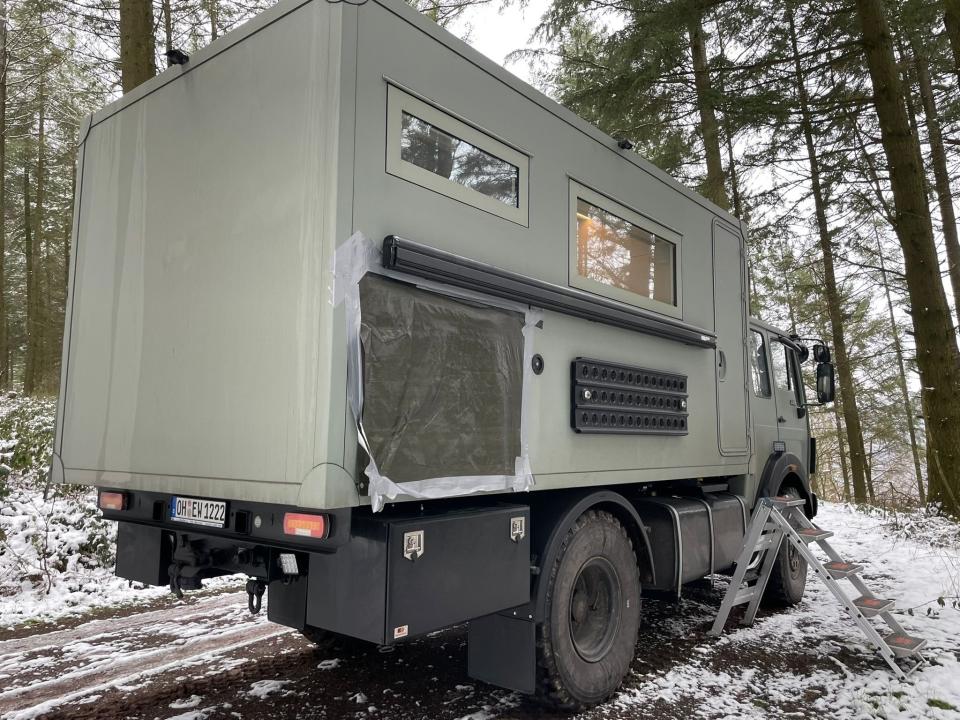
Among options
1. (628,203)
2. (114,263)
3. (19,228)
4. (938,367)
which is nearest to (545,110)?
(628,203)

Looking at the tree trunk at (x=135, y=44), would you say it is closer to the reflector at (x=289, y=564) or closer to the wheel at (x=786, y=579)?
the reflector at (x=289, y=564)

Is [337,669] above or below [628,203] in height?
below

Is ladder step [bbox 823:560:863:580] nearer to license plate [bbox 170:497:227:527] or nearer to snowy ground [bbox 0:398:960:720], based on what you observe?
snowy ground [bbox 0:398:960:720]

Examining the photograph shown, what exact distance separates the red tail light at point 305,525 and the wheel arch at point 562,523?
126 cm

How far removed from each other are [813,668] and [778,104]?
22.3 feet

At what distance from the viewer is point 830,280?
11938 mm

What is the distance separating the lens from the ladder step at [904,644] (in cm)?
400

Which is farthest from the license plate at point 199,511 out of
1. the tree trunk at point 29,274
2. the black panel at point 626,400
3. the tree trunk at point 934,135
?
the tree trunk at point 29,274

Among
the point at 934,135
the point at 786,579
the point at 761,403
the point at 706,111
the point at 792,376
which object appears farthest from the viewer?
the point at 934,135

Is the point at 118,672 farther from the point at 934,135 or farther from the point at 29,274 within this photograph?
the point at 29,274

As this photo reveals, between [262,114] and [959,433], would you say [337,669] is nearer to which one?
[262,114]

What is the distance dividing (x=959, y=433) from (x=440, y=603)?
7757 mm

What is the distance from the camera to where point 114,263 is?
327 centimetres

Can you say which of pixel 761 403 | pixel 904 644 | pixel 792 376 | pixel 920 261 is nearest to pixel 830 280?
pixel 920 261
